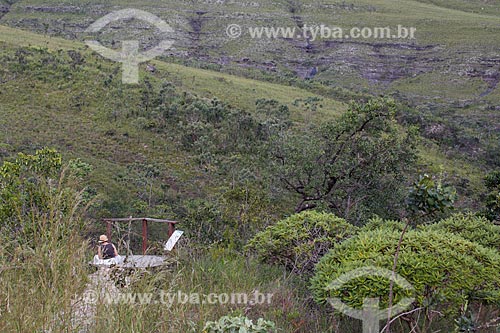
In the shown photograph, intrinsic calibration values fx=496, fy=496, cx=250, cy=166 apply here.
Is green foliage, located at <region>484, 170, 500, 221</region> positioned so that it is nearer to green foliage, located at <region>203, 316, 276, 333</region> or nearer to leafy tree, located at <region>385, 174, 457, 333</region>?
leafy tree, located at <region>385, 174, 457, 333</region>

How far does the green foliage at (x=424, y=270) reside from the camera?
3699 mm

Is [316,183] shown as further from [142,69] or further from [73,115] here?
[142,69]

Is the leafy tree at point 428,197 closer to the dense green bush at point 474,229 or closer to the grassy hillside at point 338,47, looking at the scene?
the dense green bush at point 474,229

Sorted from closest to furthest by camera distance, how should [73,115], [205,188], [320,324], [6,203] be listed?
[320,324]
[6,203]
[205,188]
[73,115]

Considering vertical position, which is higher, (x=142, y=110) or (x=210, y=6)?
(x=210, y=6)

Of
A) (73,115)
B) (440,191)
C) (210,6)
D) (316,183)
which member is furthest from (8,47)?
(210,6)

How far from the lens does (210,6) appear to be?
232 feet

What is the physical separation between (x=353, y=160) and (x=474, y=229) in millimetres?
7511

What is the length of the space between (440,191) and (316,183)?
1088cm

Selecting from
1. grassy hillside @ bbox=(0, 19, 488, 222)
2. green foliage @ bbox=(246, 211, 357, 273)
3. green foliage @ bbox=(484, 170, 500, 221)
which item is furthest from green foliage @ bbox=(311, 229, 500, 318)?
grassy hillside @ bbox=(0, 19, 488, 222)

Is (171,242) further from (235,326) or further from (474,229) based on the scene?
(474,229)

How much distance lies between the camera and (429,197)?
254 cm

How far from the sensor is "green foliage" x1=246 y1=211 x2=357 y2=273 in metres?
4.96

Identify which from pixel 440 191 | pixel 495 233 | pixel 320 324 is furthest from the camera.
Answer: pixel 495 233
